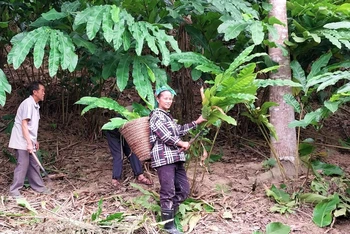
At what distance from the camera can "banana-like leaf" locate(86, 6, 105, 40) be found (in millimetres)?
3842

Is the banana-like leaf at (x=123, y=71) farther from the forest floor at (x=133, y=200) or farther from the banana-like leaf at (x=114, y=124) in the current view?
the forest floor at (x=133, y=200)

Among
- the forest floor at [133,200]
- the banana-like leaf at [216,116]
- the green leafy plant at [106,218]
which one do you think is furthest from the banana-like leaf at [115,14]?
the green leafy plant at [106,218]

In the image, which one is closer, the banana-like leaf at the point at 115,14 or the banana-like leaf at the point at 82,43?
the banana-like leaf at the point at 115,14

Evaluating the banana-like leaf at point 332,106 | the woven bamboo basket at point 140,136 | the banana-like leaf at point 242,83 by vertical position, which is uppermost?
the banana-like leaf at point 242,83

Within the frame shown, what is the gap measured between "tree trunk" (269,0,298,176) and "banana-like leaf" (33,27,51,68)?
2.17 m

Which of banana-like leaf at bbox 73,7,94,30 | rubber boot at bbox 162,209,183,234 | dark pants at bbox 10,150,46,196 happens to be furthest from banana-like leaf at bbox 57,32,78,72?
rubber boot at bbox 162,209,183,234

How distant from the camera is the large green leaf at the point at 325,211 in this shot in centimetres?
382

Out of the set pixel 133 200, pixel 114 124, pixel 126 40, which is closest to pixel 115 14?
pixel 126 40

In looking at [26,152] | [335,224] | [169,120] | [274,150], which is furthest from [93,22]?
[335,224]

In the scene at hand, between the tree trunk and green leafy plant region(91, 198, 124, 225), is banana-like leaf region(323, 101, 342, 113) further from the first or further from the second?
green leafy plant region(91, 198, 124, 225)

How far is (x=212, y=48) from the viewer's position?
4.98 m

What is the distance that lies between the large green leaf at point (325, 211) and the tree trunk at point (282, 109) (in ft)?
2.06

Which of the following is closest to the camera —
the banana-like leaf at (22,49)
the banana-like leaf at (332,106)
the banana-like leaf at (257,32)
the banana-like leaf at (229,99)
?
the banana-like leaf at (229,99)

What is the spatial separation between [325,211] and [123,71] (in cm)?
222
